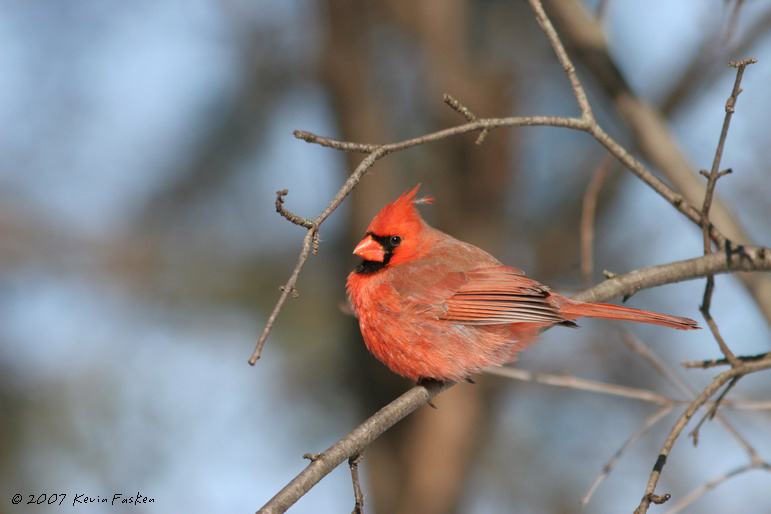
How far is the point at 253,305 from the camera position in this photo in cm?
747

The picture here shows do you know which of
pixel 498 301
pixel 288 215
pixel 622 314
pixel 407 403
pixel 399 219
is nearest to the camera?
pixel 288 215

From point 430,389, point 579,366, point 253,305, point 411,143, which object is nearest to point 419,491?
point 579,366

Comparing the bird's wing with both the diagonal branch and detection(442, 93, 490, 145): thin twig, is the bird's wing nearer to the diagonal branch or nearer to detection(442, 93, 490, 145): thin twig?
the diagonal branch

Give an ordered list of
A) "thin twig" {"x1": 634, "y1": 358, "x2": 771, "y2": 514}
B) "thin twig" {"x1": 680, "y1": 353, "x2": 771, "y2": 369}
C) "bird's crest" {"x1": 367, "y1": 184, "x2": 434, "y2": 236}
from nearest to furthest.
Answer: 1. "thin twig" {"x1": 634, "y1": 358, "x2": 771, "y2": 514}
2. "thin twig" {"x1": 680, "y1": 353, "x2": 771, "y2": 369}
3. "bird's crest" {"x1": 367, "y1": 184, "x2": 434, "y2": 236}

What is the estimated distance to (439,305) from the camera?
2898 millimetres

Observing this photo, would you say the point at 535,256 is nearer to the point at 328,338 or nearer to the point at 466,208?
the point at 466,208

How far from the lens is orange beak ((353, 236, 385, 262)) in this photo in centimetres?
301

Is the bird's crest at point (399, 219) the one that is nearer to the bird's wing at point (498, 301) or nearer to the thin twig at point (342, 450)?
the bird's wing at point (498, 301)

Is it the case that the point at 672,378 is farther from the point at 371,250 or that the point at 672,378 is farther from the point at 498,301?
the point at 371,250

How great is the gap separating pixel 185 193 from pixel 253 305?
5.39ft

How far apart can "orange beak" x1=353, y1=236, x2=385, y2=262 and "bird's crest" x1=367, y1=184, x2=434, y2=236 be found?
0.04 m

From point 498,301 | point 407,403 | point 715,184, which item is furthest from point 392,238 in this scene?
point 715,184

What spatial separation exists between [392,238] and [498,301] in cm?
49

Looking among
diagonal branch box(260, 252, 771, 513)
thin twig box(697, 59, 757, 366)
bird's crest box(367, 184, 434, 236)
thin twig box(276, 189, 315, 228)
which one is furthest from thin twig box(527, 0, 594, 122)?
thin twig box(276, 189, 315, 228)
